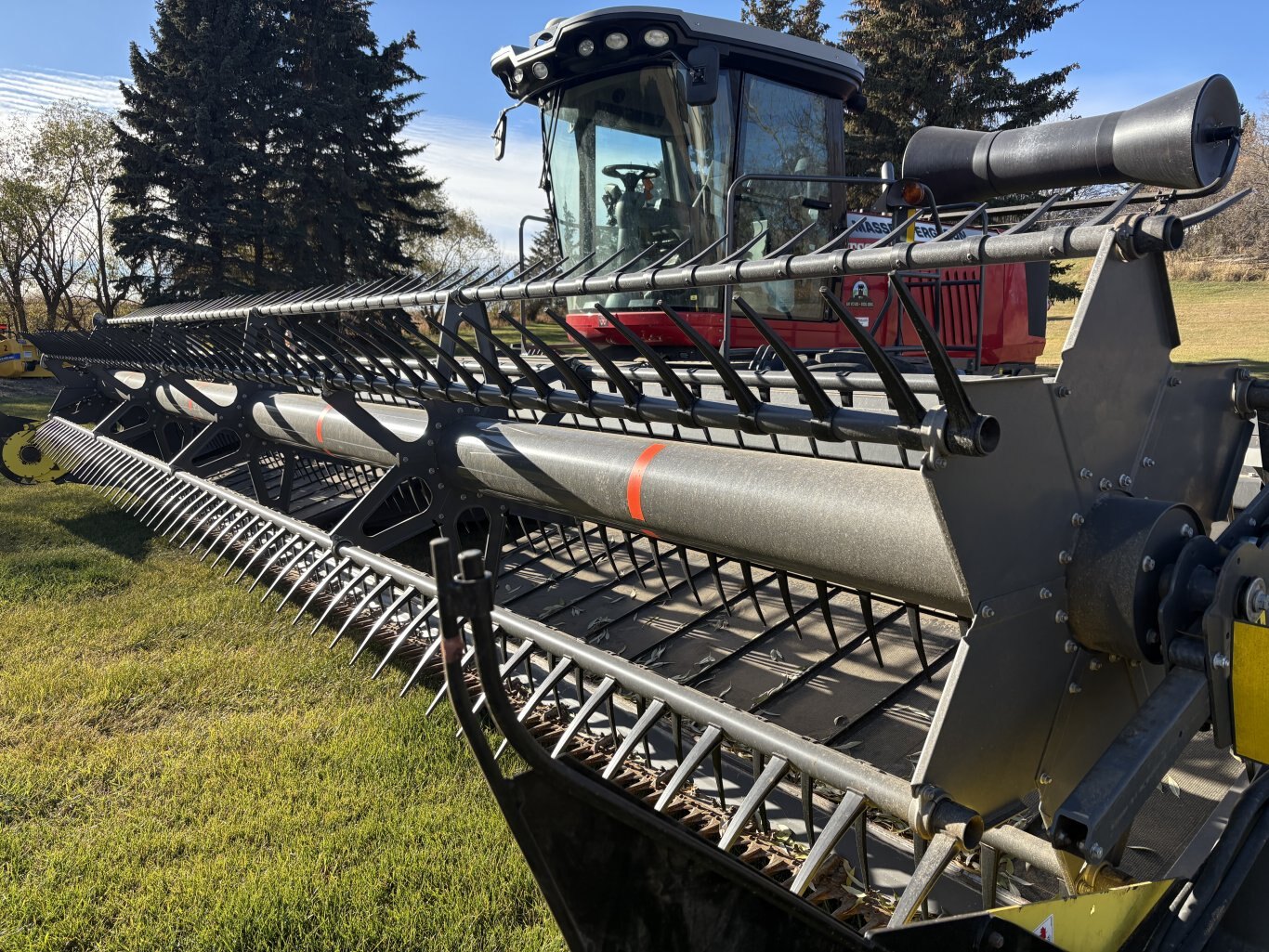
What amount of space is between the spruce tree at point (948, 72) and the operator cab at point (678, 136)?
15537 millimetres

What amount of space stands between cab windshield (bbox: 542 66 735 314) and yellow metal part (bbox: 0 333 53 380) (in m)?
15.7

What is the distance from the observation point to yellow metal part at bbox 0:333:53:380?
648 inches

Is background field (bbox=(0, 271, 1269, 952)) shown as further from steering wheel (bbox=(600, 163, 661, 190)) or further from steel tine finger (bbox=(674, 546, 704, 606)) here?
steering wheel (bbox=(600, 163, 661, 190))

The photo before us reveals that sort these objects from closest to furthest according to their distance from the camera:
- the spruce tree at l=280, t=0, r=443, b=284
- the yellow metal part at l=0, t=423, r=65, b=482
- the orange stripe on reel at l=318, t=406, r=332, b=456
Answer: the orange stripe on reel at l=318, t=406, r=332, b=456 < the yellow metal part at l=0, t=423, r=65, b=482 < the spruce tree at l=280, t=0, r=443, b=284

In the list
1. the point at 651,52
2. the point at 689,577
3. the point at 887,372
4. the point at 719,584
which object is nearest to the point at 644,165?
the point at 651,52

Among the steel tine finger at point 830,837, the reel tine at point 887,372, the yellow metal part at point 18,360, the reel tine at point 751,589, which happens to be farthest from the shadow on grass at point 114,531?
the yellow metal part at point 18,360

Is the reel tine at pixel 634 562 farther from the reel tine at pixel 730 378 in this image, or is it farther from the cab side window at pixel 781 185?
the cab side window at pixel 781 185

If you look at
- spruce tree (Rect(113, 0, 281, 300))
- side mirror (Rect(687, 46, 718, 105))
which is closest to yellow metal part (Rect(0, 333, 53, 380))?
spruce tree (Rect(113, 0, 281, 300))

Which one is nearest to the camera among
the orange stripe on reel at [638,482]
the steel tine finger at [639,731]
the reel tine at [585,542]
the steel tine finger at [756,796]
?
the steel tine finger at [756,796]

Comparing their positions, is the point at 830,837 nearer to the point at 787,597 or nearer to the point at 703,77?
the point at 787,597

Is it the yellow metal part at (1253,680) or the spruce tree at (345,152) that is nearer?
the yellow metal part at (1253,680)

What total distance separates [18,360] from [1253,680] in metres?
19.9

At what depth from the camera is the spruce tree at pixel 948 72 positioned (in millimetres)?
18906

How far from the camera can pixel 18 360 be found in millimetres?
16656
